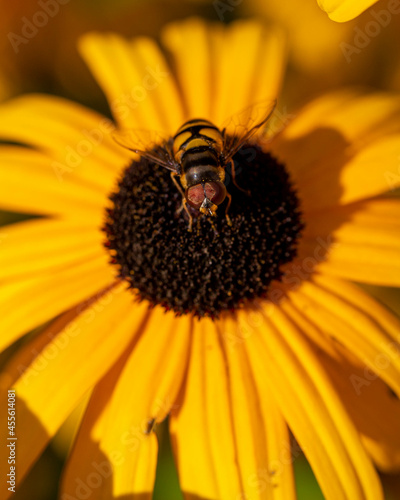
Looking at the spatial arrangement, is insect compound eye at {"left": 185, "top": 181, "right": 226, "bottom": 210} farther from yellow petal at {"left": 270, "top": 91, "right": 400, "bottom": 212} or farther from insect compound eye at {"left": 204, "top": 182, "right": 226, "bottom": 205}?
yellow petal at {"left": 270, "top": 91, "right": 400, "bottom": 212}

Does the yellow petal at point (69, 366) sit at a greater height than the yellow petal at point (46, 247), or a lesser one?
lesser

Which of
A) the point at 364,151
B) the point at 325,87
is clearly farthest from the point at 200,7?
the point at 364,151

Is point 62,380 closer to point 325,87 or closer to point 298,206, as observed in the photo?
point 298,206

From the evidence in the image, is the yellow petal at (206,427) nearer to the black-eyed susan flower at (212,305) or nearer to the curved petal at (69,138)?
the black-eyed susan flower at (212,305)

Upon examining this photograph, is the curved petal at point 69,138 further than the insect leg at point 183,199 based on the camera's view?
Yes

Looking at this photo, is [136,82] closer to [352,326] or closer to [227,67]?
[227,67]

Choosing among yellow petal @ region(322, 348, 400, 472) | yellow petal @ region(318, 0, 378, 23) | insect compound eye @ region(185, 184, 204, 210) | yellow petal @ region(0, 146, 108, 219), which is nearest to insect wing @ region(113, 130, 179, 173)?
insect compound eye @ region(185, 184, 204, 210)

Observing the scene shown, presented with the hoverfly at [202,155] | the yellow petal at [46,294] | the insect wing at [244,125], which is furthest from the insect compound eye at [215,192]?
the yellow petal at [46,294]
